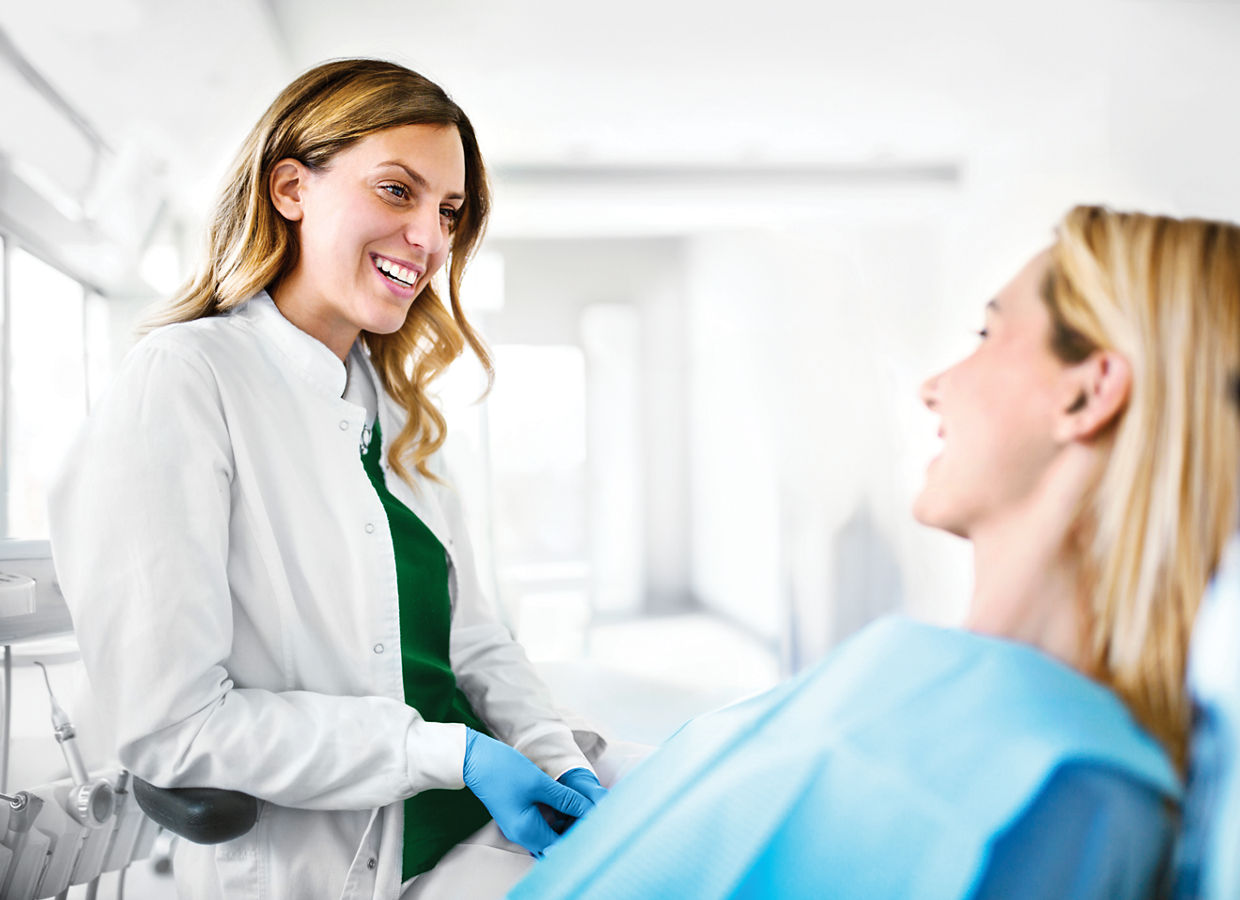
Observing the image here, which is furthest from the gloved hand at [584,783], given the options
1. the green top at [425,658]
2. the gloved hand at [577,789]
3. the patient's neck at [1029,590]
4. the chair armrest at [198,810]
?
the patient's neck at [1029,590]

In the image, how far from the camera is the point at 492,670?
1.21 m

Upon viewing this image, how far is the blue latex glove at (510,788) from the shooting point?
37.3 inches

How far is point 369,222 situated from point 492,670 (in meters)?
0.62

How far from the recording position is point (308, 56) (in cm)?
120

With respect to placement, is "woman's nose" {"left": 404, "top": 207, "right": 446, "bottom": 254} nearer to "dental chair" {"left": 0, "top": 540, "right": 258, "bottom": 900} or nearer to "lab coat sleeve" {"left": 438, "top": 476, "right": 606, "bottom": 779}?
"lab coat sleeve" {"left": 438, "top": 476, "right": 606, "bottom": 779}

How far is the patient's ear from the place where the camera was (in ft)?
2.23

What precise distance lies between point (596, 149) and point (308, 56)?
0.42 meters

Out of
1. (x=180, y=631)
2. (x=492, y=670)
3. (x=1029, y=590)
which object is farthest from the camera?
(x=492, y=670)

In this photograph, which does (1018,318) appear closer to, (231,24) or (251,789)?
(251,789)

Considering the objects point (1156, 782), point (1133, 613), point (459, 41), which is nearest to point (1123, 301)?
point (1133, 613)

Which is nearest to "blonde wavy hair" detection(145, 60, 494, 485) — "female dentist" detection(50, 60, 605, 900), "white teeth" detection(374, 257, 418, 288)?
"female dentist" detection(50, 60, 605, 900)

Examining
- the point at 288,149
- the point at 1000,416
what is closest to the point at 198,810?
the point at 288,149

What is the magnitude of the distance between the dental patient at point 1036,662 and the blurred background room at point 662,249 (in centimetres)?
21

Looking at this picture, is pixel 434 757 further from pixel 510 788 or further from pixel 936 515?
pixel 936 515
